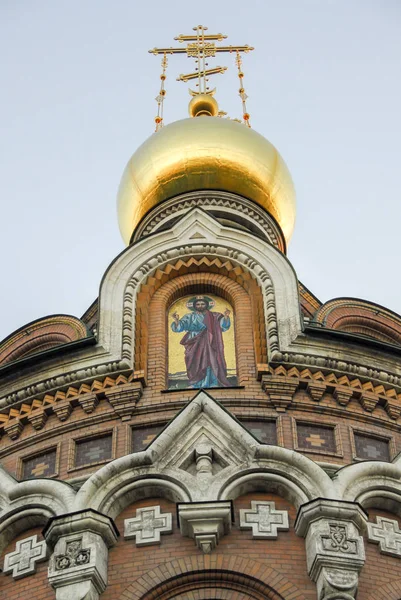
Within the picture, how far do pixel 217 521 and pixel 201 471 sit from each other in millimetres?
679

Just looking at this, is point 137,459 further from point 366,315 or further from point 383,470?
point 366,315

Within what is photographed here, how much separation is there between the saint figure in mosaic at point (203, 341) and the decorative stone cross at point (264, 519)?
2012mm

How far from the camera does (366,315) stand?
1830 cm

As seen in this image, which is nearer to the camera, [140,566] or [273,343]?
[140,566]

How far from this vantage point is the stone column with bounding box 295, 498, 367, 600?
482 inches

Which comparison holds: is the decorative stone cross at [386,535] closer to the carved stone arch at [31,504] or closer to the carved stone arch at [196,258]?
the carved stone arch at [196,258]

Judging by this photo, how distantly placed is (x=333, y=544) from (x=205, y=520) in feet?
3.93

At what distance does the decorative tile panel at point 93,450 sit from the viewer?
46.5 ft

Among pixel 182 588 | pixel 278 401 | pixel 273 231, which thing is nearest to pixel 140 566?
pixel 182 588

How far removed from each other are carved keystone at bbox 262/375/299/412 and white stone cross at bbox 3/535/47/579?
9.52 ft

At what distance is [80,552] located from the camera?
12.6 m

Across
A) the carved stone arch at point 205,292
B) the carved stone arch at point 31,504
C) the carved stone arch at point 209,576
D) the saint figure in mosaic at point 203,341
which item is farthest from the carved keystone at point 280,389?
the carved stone arch at point 31,504

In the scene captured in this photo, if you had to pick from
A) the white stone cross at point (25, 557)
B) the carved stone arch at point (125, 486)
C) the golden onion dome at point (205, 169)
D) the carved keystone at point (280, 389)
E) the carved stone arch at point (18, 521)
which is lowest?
the white stone cross at point (25, 557)

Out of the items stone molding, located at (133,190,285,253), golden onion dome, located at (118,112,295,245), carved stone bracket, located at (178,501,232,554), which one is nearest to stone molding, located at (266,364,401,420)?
carved stone bracket, located at (178,501,232,554)
